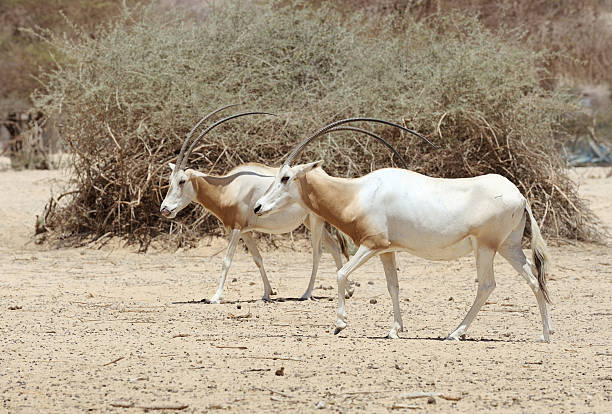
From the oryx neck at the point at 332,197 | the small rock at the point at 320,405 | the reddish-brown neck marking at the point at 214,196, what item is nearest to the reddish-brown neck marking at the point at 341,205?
the oryx neck at the point at 332,197

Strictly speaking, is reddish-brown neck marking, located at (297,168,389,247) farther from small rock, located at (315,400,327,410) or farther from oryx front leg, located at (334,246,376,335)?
small rock, located at (315,400,327,410)

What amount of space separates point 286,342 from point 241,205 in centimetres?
289

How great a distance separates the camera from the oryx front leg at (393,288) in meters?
6.41

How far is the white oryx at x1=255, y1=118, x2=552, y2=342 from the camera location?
20.3ft

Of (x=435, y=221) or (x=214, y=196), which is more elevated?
(x=435, y=221)

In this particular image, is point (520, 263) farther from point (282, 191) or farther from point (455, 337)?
point (282, 191)

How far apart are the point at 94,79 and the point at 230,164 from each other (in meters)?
2.36

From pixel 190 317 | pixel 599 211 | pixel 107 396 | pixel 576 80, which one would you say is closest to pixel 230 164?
pixel 190 317

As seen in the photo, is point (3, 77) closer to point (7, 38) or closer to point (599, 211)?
point (7, 38)

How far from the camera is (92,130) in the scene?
12633 millimetres

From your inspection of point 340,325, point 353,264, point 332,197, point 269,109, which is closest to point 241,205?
point 332,197

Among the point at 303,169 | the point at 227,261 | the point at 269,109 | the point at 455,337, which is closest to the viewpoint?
the point at 455,337

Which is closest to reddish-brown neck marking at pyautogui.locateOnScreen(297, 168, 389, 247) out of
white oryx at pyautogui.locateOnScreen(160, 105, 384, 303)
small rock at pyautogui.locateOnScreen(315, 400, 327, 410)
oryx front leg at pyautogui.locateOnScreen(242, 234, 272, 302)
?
small rock at pyautogui.locateOnScreen(315, 400, 327, 410)

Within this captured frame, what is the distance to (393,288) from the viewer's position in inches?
256
